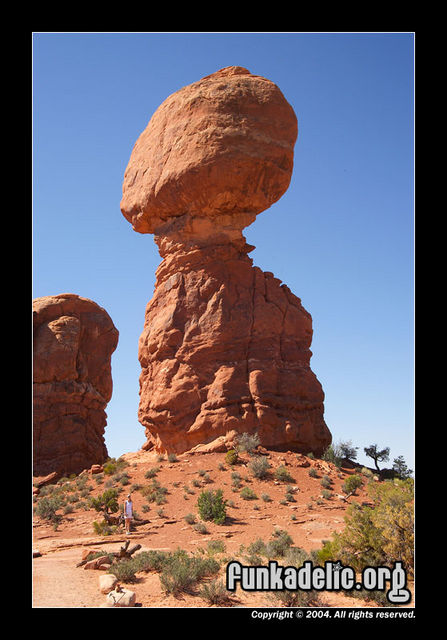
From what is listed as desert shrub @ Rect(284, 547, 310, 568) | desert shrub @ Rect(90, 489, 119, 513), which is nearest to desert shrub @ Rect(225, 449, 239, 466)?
desert shrub @ Rect(90, 489, 119, 513)

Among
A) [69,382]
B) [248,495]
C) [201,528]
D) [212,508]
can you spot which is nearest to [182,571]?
[201,528]

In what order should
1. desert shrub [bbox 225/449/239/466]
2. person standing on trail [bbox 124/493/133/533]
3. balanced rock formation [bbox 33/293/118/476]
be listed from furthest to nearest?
balanced rock formation [bbox 33/293/118/476]
desert shrub [bbox 225/449/239/466]
person standing on trail [bbox 124/493/133/533]

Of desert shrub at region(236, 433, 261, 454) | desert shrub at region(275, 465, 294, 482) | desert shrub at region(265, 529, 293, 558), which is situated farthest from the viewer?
desert shrub at region(236, 433, 261, 454)

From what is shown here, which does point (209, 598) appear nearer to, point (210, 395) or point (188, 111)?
point (210, 395)

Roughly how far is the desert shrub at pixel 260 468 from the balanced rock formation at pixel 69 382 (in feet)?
42.4

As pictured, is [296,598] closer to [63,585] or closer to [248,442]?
[63,585]

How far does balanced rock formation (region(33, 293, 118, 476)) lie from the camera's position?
92.2 ft

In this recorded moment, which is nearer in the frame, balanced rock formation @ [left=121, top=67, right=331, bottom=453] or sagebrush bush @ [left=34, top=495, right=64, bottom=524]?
sagebrush bush @ [left=34, top=495, right=64, bottom=524]

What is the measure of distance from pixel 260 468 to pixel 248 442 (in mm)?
1928

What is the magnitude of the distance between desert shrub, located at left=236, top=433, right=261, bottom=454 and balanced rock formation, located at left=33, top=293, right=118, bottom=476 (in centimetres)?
1147

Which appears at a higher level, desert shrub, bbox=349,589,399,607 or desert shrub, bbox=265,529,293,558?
desert shrub, bbox=349,589,399,607

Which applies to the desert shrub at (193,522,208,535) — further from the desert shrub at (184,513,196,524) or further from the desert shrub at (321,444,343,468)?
the desert shrub at (321,444,343,468)

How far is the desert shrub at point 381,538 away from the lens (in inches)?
358
